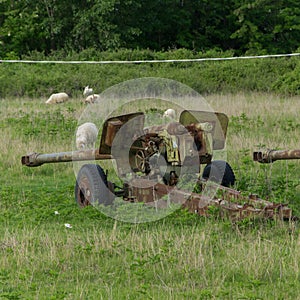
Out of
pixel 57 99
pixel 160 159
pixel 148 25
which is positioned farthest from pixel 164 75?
pixel 160 159

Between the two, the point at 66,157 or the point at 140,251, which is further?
the point at 66,157

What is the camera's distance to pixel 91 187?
31.0 ft

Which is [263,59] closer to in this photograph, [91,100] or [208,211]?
[91,100]

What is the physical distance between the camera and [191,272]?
6566 millimetres

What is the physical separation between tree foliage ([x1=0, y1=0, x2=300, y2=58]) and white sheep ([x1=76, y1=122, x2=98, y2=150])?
19.9 m

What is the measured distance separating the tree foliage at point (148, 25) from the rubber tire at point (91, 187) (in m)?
25.2

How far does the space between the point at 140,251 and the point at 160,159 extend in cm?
207

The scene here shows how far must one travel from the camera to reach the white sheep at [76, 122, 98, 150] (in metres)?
14.5

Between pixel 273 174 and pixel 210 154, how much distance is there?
2742 millimetres

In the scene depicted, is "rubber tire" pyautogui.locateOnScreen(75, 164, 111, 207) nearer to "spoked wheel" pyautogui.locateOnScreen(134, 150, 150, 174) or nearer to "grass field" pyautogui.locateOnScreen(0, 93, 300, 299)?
"grass field" pyautogui.locateOnScreen(0, 93, 300, 299)

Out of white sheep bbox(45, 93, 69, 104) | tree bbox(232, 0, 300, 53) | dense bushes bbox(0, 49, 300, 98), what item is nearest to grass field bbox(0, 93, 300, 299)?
white sheep bbox(45, 93, 69, 104)

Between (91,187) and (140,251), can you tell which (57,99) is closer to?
(91,187)

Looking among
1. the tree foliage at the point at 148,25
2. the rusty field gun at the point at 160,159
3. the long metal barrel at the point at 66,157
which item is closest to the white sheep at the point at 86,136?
the long metal barrel at the point at 66,157

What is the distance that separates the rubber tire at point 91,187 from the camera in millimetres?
9406
